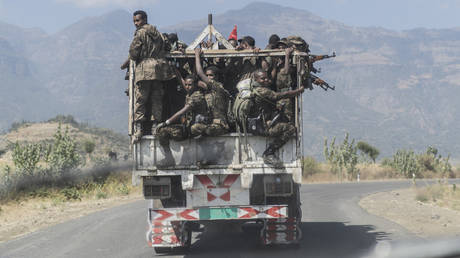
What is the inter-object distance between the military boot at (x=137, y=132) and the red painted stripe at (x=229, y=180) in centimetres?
135

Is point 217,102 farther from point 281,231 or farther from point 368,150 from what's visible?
point 368,150

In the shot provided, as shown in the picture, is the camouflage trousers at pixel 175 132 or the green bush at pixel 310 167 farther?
the green bush at pixel 310 167

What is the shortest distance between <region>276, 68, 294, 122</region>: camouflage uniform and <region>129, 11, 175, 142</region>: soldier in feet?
5.20

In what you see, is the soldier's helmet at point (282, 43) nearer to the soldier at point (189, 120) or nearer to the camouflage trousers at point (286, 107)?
the camouflage trousers at point (286, 107)

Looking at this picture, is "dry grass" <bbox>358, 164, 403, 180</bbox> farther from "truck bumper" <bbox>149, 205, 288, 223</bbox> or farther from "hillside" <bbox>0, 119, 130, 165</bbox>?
"hillside" <bbox>0, 119, 130, 165</bbox>

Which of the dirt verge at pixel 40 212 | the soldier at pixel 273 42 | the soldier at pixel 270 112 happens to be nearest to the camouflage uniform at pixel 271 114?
the soldier at pixel 270 112

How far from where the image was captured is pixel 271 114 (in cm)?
935

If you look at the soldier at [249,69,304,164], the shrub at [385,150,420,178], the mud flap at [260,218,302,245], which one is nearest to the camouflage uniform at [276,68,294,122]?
the soldier at [249,69,304,164]

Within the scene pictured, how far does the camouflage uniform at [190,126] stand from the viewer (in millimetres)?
8898

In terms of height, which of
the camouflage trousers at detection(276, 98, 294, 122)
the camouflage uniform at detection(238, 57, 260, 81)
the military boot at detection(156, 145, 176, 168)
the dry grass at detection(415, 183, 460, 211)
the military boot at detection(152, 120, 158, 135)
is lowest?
the dry grass at detection(415, 183, 460, 211)

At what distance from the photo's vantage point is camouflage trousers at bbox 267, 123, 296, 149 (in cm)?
883

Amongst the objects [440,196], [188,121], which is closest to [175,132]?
[188,121]

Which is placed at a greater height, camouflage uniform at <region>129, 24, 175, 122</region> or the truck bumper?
camouflage uniform at <region>129, 24, 175, 122</region>

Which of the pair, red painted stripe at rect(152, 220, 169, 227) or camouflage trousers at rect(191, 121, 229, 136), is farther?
red painted stripe at rect(152, 220, 169, 227)
